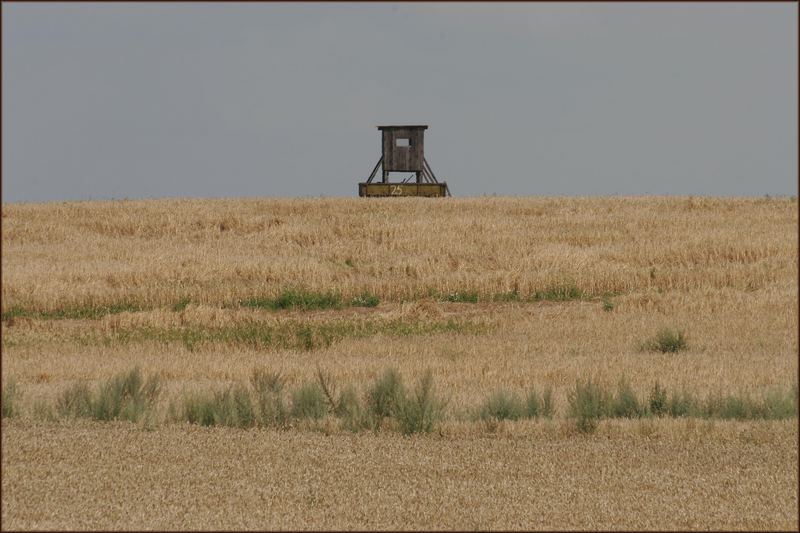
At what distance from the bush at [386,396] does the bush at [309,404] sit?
550mm

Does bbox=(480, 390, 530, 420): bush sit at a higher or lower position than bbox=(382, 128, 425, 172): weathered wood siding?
lower

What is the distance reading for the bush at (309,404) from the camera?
12.8 metres

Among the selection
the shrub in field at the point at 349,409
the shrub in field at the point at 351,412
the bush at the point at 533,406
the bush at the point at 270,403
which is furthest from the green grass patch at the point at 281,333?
the bush at the point at 533,406

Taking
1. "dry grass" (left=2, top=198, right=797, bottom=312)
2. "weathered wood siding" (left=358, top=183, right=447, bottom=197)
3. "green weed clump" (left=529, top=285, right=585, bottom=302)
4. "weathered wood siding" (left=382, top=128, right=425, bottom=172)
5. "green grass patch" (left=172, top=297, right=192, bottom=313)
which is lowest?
"green grass patch" (left=172, top=297, right=192, bottom=313)

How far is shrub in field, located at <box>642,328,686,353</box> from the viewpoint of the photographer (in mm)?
19969

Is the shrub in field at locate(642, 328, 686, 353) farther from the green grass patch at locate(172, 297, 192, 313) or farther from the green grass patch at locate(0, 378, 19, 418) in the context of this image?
the green grass patch at locate(172, 297, 192, 313)

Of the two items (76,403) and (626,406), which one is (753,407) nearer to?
(626,406)

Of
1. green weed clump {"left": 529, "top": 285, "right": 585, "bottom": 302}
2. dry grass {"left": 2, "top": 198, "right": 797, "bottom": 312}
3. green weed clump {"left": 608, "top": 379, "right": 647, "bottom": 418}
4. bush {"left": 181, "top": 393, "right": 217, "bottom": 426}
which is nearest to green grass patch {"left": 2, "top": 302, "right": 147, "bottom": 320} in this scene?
dry grass {"left": 2, "top": 198, "right": 797, "bottom": 312}

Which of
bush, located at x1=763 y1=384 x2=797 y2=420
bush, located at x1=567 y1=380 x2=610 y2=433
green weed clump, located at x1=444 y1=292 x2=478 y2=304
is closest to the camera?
bush, located at x1=567 y1=380 x2=610 y2=433

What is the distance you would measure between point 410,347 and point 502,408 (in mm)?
7707

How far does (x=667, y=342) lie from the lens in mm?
20078

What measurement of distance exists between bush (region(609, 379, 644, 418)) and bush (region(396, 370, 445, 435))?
2208mm

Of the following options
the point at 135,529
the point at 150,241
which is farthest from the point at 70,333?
the point at 135,529

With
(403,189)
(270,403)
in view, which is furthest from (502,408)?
(403,189)
